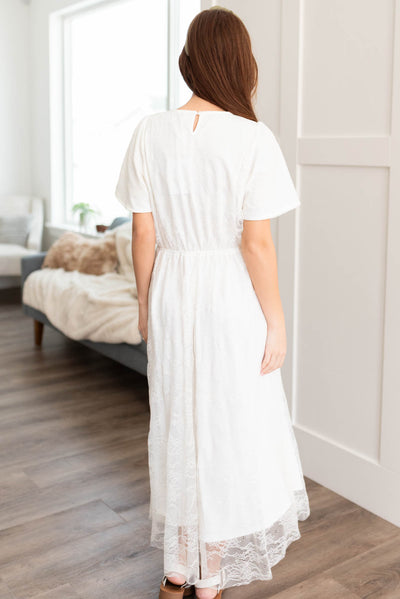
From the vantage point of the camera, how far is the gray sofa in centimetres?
339

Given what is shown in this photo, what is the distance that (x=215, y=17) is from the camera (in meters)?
1.54

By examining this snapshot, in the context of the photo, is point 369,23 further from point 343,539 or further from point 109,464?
point 109,464

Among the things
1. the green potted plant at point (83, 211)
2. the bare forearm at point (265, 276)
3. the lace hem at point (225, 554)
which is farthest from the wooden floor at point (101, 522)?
A: the green potted plant at point (83, 211)

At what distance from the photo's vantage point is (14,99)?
20.1ft

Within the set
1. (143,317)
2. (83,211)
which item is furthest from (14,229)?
(143,317)

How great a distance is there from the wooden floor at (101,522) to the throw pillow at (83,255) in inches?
37.1

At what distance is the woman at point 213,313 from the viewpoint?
61.8 inches

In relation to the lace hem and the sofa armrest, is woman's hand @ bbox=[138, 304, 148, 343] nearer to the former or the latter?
the lace hem

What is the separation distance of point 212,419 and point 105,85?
14.1 feet

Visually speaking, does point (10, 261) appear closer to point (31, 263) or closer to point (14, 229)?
point (14, 229)

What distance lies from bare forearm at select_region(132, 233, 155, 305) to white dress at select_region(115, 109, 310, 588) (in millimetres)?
23

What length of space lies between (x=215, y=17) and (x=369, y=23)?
86 cm

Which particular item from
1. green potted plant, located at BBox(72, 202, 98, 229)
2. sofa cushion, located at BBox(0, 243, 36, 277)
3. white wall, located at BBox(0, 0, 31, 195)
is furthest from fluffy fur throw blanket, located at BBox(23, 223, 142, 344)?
white wall, located at BBox(0, 0, 31, 195)

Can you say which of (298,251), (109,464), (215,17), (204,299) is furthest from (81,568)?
(215,17)
